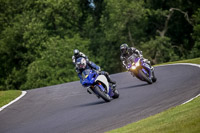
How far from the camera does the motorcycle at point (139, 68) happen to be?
54.9 ft

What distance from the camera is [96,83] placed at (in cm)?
1376

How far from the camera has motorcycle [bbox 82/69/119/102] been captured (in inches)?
535

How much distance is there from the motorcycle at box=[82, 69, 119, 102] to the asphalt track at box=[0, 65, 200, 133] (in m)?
0.37

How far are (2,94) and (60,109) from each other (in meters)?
5.68

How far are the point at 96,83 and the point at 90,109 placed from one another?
82cm

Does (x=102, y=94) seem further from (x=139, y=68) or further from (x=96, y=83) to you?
(x=139, y=68)

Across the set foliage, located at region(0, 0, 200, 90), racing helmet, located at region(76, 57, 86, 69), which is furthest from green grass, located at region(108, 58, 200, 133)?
foliage, located at region(0, 0, 200, 90)

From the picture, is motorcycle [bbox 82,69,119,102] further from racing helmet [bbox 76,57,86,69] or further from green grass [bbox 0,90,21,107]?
green grass [bbox 0,90,21,107]

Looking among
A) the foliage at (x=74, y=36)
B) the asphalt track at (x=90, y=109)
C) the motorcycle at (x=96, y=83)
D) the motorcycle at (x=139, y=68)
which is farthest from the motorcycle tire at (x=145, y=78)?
the foliage at (x=74, y=36)

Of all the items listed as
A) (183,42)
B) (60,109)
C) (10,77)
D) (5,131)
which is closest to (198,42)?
(183,42)

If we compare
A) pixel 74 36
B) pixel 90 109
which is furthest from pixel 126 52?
pixel 74 36

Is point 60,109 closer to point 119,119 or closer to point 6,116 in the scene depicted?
point 6,116

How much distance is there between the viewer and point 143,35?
167 ft

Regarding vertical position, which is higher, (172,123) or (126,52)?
(126,52)
